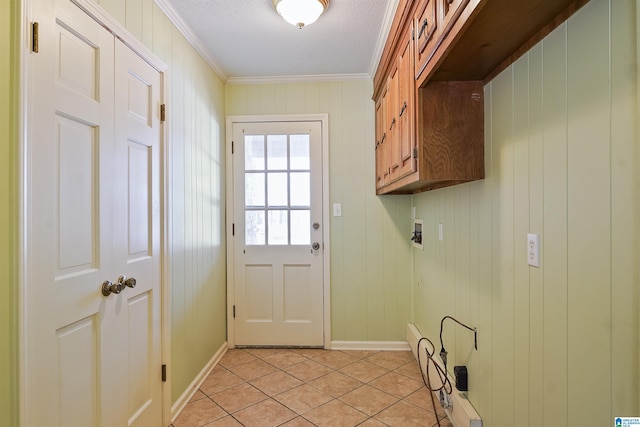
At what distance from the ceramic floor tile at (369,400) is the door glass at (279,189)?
1.26m

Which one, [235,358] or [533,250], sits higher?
[533,250]

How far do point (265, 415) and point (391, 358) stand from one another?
47.3 inches

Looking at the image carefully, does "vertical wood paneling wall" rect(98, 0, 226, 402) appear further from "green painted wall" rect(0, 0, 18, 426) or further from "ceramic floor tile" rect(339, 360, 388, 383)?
"ceramic floor tile" rect(339, 360, 388, 383)

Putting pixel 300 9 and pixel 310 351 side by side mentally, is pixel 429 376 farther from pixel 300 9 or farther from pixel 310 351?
pixel 300 9

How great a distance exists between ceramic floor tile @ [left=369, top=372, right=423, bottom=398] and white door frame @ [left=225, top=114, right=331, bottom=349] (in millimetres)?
661

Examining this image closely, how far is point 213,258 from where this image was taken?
8.59ft

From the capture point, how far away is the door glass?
2.89 m

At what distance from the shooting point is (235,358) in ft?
8.89

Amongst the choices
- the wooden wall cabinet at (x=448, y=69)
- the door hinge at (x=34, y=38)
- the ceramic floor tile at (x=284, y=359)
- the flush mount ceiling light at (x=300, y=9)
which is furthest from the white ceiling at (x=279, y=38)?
the ceramic floor tile at (x=284, y=359)

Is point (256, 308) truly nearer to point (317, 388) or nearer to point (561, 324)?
point (317, 388)

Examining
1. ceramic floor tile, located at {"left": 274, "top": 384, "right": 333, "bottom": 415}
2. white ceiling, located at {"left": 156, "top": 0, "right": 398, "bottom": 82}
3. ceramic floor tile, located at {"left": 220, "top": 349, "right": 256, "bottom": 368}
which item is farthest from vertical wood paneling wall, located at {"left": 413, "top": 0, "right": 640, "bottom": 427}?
ceramic floor tile, located at {"left": 220, "top": 349, "right": 256, "bottom": 368}

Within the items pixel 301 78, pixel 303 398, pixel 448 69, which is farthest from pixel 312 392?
pixel 301 78

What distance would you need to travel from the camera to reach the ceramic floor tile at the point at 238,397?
6.61 ft

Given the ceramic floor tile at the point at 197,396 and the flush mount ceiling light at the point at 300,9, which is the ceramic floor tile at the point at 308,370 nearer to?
the ceramic floor tile at the point at 197,396
